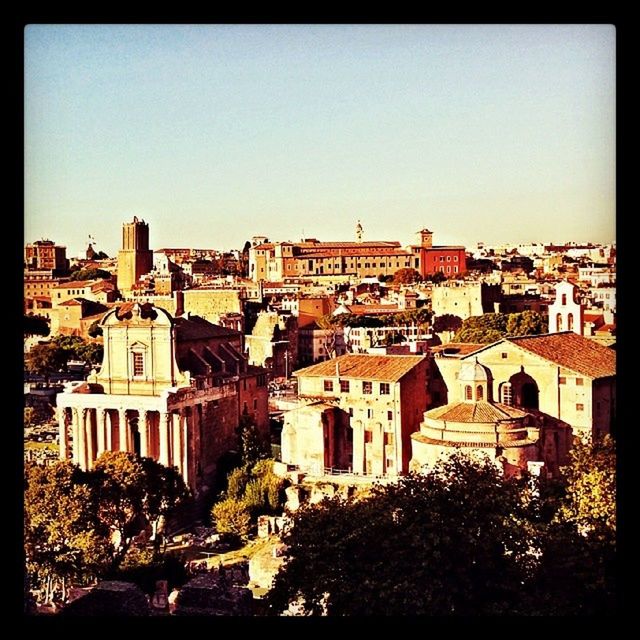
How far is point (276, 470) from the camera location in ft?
50.8

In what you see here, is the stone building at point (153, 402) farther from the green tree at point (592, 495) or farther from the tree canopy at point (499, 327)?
the tree canopy at point (499, 327)

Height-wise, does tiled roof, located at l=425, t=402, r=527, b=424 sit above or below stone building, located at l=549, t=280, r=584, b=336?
below

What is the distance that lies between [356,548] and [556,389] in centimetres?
744

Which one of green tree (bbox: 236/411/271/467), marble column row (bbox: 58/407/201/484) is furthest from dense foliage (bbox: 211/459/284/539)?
marble column row (bbox: 58/407/201/484)

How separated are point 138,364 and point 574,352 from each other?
23.8ft

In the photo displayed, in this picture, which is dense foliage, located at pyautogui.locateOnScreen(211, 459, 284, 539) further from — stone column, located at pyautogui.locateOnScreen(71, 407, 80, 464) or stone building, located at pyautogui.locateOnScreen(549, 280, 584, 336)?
stone building, located at pyautogui.locateOnScreen(549, 280, 584, 336)

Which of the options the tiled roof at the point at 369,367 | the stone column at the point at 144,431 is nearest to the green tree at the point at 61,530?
the stone column at the point at 144,431

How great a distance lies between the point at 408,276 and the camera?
41.5m

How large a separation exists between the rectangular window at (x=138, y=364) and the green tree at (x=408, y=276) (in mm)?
25133

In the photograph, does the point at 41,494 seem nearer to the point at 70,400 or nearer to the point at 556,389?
the point at 70,400

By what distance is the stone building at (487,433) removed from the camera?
523 inches

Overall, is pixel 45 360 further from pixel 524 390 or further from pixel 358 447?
pixel 524 390

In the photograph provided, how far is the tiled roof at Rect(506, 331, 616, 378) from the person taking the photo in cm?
1466
